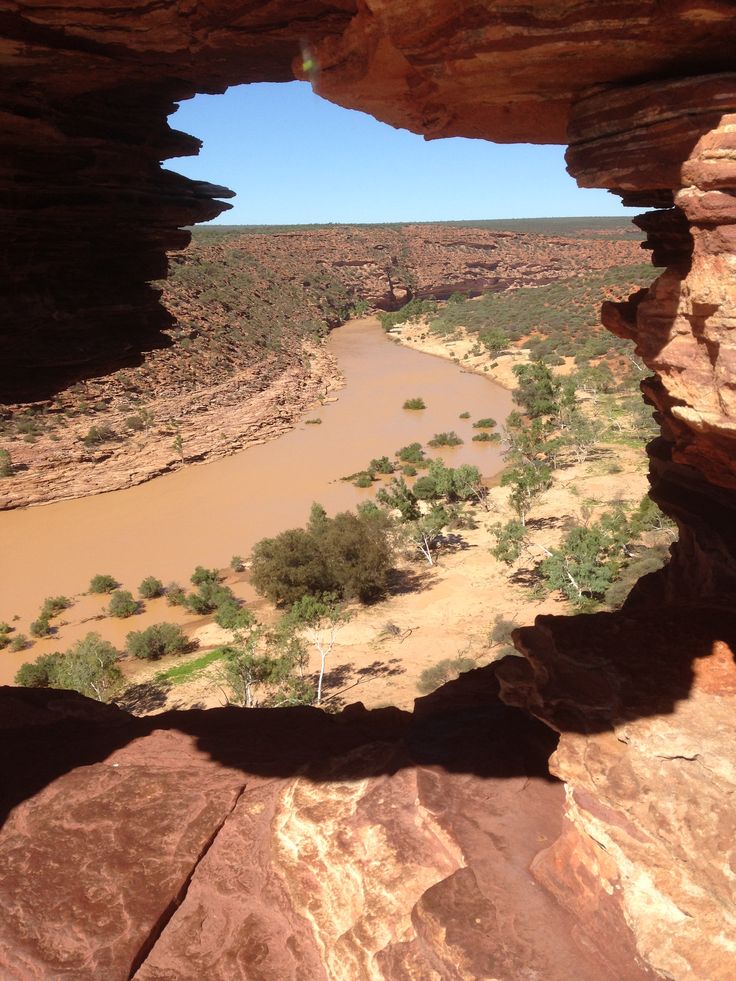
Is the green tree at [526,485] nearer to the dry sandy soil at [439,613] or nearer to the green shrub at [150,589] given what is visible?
the dry sandy soil at [439,613]

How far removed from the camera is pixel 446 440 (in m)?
33.7

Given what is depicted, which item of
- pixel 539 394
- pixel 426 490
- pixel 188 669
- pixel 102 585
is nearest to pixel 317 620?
pixel 188 669

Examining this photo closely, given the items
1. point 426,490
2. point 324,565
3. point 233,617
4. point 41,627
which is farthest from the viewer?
point 426,490

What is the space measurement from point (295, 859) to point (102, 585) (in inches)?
667

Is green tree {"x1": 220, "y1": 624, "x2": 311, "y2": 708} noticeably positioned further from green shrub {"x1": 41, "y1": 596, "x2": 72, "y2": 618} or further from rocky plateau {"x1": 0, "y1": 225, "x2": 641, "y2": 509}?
green shrub {"x1": 41, "y1": 596, "x2": 72, "y2": 618}

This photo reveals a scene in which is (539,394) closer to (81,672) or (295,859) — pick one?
(81,672)

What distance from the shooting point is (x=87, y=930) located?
518 cm

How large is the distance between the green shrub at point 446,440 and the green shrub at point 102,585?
17330 mm

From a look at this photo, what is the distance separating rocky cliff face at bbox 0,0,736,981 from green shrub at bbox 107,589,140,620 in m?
13.0

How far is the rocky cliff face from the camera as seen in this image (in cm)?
467

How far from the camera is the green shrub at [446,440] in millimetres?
33594

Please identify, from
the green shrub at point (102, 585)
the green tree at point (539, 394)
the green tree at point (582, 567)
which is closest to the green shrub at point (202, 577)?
the green shrub at point (102, 585)

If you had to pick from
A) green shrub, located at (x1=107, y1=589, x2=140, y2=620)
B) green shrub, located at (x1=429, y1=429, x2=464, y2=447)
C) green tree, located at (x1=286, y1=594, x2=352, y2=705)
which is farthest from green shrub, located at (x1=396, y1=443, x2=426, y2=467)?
green shrub, located at (x1=107, y1=589, x2=140, y2=620)

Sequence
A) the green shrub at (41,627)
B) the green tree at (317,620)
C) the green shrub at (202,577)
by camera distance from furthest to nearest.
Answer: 1. the green shrub at (202,577)
2. the green shrub at (41,627)
3. the green tree at (317,620)
